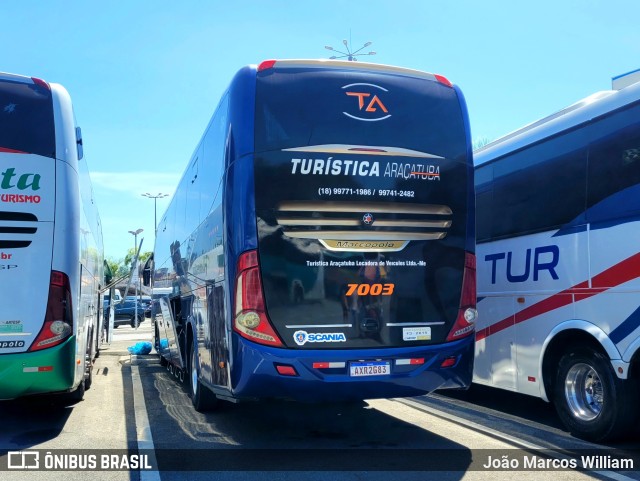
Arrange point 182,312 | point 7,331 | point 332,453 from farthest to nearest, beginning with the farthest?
point 182,312, point 7,331, point 332,453

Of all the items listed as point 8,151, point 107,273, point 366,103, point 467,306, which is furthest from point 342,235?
point 107,273

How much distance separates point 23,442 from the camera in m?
6.80

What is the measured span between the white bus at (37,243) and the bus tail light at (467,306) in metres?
4.21

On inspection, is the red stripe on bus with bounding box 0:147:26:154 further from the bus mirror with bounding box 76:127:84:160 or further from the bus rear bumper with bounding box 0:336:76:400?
the bus rear bumper with bounding box 0:336:76:400

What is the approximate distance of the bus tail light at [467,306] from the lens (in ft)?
20.5

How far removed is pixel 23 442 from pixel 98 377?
6.22 metres

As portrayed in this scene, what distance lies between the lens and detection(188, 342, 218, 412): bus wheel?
8.06 metres

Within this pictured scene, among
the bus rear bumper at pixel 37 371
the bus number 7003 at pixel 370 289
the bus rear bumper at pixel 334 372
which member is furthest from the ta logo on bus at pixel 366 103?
the bus rear bumper at pixel 37 371

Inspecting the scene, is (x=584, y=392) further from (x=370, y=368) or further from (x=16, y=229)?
(x=16, y=229)

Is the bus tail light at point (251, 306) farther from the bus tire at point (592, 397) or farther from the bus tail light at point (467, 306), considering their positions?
the bus tire at point (592, 397)

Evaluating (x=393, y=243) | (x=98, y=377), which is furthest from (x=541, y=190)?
(x=98, y=377)

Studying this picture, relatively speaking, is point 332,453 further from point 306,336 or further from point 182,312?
point 182,312

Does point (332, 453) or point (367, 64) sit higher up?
point (367, 64)

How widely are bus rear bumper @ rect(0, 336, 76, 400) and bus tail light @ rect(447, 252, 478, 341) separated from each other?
4.17 m
